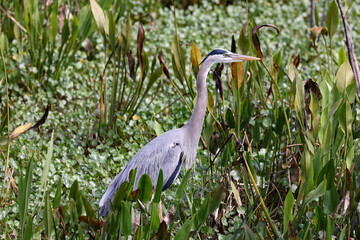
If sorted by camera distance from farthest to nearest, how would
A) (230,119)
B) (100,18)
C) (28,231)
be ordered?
(100,18), (230,119), (28,231)

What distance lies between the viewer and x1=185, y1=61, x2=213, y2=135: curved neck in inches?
115

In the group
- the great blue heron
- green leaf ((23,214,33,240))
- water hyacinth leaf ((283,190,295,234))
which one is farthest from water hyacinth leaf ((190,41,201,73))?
green leaf ((23,214,33,240))

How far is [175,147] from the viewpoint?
301 cm

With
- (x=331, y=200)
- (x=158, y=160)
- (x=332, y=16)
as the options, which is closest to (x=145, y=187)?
(x=331, y=200)

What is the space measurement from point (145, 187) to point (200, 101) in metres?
0.94

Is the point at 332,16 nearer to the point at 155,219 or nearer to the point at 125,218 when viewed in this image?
the point at 155,219

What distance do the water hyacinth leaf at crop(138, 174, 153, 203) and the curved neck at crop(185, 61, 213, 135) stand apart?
0.90 meters

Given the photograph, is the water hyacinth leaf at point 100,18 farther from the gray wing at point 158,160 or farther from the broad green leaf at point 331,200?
the broad green leaf at point 331,200

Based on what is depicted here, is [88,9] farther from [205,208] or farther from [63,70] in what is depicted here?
[205,208]

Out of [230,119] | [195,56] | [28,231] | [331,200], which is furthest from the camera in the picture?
[195,56]

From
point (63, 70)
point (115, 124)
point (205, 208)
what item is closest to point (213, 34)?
point (63, 70)

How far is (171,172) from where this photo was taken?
9.95 ft

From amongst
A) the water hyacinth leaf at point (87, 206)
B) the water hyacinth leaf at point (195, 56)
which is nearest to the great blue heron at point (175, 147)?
the water hyacinth leaf at point (195, 56)

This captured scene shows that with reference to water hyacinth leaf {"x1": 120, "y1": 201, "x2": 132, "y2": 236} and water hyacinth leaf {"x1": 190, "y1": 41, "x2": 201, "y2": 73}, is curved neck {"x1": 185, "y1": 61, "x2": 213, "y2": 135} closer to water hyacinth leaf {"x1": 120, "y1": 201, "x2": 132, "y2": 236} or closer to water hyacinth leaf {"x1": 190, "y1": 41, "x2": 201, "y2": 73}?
water hyacinth leaf {"x1": 190, "y1": 41, "x2": 201, "y2": 73}
